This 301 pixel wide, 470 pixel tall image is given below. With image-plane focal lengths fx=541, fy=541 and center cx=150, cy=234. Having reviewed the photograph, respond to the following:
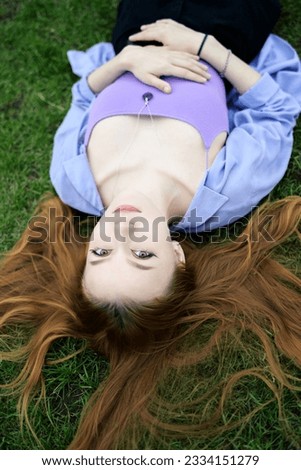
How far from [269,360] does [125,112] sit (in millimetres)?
1271

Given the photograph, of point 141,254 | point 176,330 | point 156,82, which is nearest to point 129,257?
point 141,254

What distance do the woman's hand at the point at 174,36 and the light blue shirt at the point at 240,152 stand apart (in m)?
0.34

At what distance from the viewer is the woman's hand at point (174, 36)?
256 centimetres

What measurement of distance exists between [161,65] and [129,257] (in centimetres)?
98

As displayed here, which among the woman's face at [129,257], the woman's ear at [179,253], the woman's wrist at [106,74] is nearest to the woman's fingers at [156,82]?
the woman's wrist at [106,74]

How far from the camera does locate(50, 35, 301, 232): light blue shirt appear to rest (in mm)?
2424

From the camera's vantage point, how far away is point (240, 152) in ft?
8.03

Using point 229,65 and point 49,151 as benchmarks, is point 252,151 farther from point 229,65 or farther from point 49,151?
point 49,151

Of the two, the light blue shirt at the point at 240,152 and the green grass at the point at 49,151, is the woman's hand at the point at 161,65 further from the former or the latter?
the green grass at the point at 49,151

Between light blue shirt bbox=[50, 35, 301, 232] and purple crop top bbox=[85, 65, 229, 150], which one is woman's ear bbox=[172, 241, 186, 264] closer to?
light blue shirt bbox=[50, 35, 301, 232]

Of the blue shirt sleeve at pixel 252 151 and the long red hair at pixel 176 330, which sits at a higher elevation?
the blue shirt sleeve at pixel 252 151

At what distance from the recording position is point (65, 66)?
3135 millimetres
